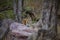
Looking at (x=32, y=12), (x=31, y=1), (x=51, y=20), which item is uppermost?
(x=51, y=20)

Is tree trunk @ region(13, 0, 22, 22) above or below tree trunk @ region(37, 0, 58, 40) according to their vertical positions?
below

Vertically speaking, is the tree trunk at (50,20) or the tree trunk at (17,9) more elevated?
the tree trunk at (50,20)

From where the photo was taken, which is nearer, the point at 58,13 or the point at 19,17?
the point at 58,13

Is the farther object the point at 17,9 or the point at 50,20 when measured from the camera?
the point at 17,9

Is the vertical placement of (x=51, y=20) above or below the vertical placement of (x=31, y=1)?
above

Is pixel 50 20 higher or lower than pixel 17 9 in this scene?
higher

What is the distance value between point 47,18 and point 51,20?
0.10 metres

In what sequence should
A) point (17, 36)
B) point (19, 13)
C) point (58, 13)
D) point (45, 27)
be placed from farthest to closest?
point (19, 13) < point (17, 36) < point (45, 27) < point (58, 13)

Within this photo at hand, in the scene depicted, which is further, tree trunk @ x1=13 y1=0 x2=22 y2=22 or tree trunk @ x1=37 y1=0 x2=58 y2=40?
tree trunk @ x1=13 y1=0 x2=22 y2=22

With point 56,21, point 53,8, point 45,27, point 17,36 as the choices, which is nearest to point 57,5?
→ point 53,8

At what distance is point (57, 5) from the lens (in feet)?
8.13

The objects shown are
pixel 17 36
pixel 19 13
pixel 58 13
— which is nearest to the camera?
pixel 58 13

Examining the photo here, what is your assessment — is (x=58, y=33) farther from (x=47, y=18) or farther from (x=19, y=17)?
(x=19, y=17)

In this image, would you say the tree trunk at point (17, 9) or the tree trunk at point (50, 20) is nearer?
the tree trunk at point (50, 20)
